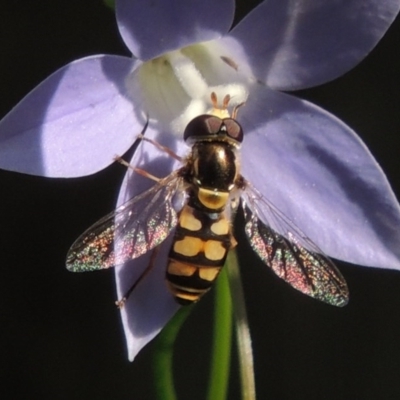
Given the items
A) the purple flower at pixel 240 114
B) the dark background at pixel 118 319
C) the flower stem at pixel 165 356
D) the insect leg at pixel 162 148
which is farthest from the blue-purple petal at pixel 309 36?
the dark background at pixel 118 319

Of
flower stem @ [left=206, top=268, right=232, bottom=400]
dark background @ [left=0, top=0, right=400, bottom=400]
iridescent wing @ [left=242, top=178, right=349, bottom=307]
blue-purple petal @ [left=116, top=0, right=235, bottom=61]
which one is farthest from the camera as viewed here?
dark background @ [left=0, top=0, right=400, bottom=400]

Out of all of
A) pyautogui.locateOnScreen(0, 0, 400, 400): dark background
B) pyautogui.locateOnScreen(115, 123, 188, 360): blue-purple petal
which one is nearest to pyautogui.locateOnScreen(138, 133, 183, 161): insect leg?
pyautogui.locateOnScreen(115, 123, 188, 360): blue-purple petal

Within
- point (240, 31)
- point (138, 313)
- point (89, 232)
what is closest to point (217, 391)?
point (138, 313)

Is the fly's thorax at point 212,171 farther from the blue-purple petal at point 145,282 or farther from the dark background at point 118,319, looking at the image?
the dark background at point 118,319

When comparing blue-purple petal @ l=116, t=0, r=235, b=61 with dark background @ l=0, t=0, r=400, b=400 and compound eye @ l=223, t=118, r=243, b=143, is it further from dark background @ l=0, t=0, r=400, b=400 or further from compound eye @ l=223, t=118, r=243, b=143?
dark background @ l=0, t=0, r=400, b=400

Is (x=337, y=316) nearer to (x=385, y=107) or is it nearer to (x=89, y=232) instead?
(x=385, y=107)

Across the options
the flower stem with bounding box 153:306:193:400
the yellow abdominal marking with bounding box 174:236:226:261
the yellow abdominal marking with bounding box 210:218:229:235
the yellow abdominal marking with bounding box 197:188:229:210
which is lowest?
the flower stem with bounding box 153:306:193:400

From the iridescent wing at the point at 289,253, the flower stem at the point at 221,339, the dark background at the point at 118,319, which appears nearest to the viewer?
the iridescent wing at the point at 289,253
